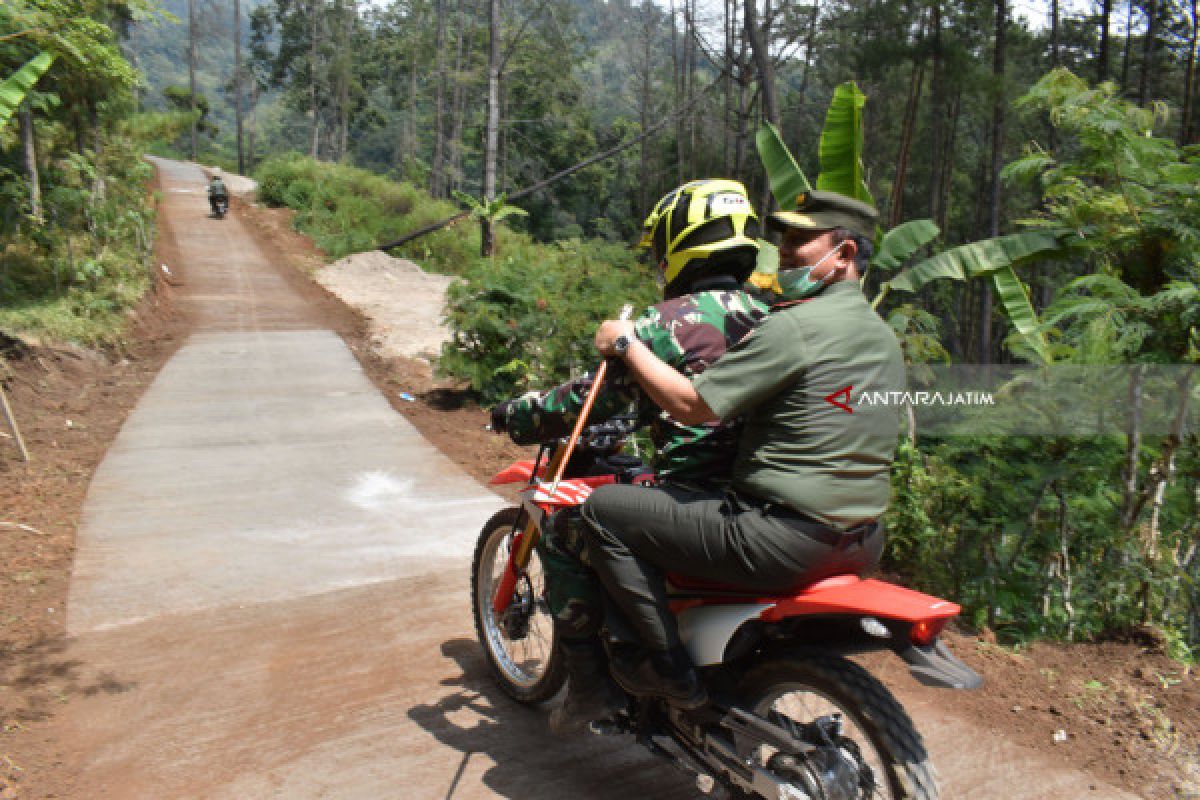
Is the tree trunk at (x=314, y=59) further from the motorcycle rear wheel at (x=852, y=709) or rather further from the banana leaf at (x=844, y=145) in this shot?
the motorcycle rear wheel at (x=852, y=709)

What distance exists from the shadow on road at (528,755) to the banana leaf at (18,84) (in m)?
6.69

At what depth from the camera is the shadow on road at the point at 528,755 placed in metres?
3.25

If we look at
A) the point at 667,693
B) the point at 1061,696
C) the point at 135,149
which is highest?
the point at 135,149

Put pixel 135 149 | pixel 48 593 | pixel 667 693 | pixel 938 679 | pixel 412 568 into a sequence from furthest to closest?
pixel 135 149 → pixel 412 568 → pixel 48 593 → pixel 667 693 → pixel 938 679

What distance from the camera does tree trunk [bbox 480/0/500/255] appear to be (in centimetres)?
2065

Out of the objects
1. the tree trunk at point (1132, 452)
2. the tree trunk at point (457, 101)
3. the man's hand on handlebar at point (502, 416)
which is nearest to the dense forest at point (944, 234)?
the tree trunk at point (1132, 452)

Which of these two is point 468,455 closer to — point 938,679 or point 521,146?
point 938,679

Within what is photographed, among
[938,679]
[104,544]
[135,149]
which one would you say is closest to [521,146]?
[135,149]

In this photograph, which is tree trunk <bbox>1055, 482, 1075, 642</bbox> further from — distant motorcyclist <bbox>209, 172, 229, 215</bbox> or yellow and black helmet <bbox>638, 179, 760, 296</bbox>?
distant motorcyclist <bbox>209, 172, 229, 215</bbox>

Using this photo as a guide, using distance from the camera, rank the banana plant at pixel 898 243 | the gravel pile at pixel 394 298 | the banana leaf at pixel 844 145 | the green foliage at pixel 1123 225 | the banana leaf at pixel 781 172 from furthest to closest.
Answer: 1. the gravel pile at pixel 394 298
2. the banana leaf at pixel 781 172
3. the banana leaf at pixel 844 145
4. the banana plant at pixel 898 243
5. the green foliage at pixel 1123 225

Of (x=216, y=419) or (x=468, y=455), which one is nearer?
(x=468, y=455)

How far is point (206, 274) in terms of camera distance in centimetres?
2066

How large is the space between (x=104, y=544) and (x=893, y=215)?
50.3 ft

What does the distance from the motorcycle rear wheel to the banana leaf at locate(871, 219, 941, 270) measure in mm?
4453
